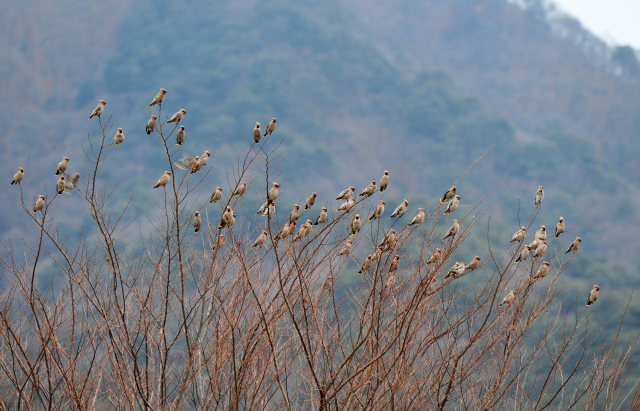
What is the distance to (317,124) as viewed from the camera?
89.0m

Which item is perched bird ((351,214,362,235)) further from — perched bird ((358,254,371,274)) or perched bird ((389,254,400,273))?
perched bird ((389,254,400,273))

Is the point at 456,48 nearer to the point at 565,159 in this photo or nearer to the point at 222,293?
the point at 565,159

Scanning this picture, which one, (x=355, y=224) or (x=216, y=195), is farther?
(x=216, y=195)

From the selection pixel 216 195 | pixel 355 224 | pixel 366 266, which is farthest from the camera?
pixel 216 195

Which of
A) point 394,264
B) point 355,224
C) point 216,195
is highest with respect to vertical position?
point 216,195

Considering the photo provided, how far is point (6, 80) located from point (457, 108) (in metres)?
63.8

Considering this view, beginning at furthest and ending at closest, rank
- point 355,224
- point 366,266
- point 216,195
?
point 216,195 < point 355,224 < point 366,266

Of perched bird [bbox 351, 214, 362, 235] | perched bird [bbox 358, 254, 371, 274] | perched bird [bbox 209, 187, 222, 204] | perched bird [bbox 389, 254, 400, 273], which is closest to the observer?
perched bird [bbox 389, 254, 400, 273]

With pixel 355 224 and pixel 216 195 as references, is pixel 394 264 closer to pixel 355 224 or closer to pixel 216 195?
pixel 355 224

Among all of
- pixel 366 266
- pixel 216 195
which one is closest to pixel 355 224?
pixel 366 266

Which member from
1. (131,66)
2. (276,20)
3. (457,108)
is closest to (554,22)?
(457,108)

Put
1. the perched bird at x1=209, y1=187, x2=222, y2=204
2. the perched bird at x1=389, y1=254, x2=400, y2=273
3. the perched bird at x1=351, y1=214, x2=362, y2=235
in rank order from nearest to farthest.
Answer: the perched bird at x1=389, y1=254, x2=400, y2=273 < the perched bird at x1=351, y1=214, x2=362, y2=235 < the perched bird at x1=209, y1=187, x2=222, y2=204

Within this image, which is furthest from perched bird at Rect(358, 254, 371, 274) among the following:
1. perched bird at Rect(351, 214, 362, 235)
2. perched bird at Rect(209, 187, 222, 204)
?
perched bird at Rect(209, 187, 222, 204)

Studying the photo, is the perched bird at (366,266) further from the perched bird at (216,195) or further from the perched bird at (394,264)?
the perched bird at (216,195)
